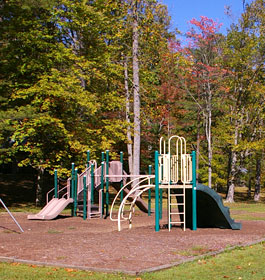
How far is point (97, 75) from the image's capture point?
27.1 meters

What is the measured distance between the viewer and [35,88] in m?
24.3

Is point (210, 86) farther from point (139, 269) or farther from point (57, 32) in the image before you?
point (139, 269)

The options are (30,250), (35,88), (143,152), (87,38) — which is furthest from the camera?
(143,152)

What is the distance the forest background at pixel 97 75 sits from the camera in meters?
24.5

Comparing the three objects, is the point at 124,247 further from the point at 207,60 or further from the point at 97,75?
Result: the point at 207,60

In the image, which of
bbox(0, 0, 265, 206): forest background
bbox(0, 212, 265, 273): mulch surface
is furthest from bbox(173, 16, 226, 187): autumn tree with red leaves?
bbox(0, 212, 265, 273): mulch surface

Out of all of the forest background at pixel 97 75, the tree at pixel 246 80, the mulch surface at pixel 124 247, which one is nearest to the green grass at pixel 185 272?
the mulch surface at pixel 124 247

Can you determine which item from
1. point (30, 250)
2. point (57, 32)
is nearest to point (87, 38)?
point (57, 32)

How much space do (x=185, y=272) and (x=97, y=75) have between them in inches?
807

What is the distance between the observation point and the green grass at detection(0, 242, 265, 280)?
7145 mm

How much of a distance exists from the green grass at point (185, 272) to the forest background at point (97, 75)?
46.6 ft

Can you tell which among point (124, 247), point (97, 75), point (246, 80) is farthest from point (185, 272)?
point (246, 80)

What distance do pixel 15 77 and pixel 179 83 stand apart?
16562 millimetres

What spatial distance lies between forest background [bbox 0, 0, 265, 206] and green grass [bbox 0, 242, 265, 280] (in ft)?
46.6
